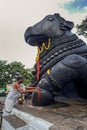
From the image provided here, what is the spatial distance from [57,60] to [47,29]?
28.1 inches

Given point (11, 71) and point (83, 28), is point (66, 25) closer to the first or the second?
point (83, 28)

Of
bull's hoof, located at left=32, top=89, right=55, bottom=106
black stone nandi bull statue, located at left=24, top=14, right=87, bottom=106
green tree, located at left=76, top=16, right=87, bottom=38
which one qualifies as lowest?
bull's hoof, located at left=32, top=89, right=55, bottom=106

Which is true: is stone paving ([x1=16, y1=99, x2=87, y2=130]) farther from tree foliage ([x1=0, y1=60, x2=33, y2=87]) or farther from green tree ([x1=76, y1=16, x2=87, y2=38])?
tree foliage ([x1=0, y1=60, x2=33, y2=87])

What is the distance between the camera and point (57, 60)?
4.10 meters

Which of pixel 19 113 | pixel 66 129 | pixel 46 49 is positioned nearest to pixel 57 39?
pixel 46 49

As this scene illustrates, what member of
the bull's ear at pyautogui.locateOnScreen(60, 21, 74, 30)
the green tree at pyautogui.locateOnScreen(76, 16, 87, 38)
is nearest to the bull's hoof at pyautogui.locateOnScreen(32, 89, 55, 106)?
the bull's ear at pyautogui.locateOnScreen(60, 21, 74, 30)

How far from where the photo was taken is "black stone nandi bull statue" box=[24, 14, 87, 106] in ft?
11.4

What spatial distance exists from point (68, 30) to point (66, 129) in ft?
9.08

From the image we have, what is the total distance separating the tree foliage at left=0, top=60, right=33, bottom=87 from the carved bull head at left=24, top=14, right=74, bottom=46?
112 feet

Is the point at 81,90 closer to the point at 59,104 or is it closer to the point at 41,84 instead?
the point at 59,104

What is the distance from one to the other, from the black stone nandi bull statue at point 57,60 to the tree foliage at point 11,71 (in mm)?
34095

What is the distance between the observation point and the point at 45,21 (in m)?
4.54

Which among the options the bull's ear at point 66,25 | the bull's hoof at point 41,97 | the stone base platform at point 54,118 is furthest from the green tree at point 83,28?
the bull's hoof at point 41,97

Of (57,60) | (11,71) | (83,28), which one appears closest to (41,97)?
(57,60)
